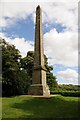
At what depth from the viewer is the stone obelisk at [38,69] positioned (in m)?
22.5

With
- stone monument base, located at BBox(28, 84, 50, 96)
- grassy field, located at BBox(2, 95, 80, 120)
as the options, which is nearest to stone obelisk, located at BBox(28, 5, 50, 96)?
stone monument base, located at BBox(28, 84, 50, 96)

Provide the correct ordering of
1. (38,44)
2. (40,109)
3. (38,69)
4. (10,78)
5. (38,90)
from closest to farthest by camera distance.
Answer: (40,109)
(38,90)
(38,69)
(38,44)
(10,78)

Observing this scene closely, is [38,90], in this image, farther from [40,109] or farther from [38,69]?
[40,109]

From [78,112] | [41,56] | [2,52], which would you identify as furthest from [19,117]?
[2,52]

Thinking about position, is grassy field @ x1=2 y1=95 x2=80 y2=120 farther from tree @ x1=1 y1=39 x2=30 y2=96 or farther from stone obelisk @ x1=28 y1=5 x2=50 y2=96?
tree @ x1=1 y1=39 x2=30 y2=96

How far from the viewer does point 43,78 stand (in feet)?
77.1

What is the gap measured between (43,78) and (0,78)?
19.6 feet

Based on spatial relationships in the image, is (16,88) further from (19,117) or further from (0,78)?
(19,117)

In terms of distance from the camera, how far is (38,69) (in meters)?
23.2

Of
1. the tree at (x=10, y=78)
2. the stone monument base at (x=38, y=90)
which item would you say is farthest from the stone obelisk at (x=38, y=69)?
the tree at (x=10, y=78)

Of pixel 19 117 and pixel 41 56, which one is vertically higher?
pixel 41 56

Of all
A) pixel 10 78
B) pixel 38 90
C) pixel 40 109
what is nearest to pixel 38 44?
pixel 38 90

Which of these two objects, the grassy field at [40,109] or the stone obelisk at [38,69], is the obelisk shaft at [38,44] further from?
the grassy field at [40,109]

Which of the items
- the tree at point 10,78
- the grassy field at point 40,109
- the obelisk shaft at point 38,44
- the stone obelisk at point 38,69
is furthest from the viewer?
the tree at point 10,78
